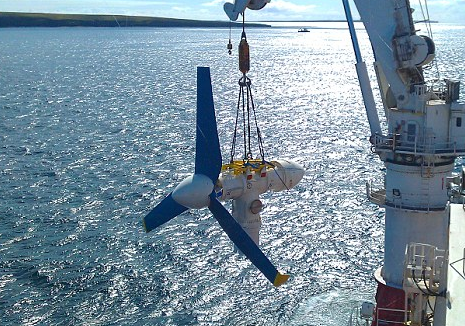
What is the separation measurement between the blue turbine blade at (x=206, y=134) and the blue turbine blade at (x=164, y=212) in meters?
1.82

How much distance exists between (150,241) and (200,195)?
3272cm

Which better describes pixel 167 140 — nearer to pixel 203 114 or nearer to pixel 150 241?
pixel 150 241

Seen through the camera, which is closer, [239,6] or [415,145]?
[239,6]

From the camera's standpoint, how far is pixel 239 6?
33844 mm

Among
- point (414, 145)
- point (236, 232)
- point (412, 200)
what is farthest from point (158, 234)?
point (236, 232)

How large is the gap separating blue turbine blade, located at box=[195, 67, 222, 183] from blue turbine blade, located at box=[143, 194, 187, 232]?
1815mm

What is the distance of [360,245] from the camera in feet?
198

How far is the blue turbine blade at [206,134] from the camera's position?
30.0 meters

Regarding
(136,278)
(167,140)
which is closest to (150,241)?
(136,278)

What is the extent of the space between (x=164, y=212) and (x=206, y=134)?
4082 millimetres

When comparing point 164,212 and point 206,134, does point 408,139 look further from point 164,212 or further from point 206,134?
point 164,212

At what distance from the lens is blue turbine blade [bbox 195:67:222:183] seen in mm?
30031

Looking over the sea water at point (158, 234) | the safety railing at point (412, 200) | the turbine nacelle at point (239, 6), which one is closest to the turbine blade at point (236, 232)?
the turbine nacelle at point (239, 6)

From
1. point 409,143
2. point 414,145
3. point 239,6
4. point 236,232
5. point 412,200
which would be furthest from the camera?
point 412,200
